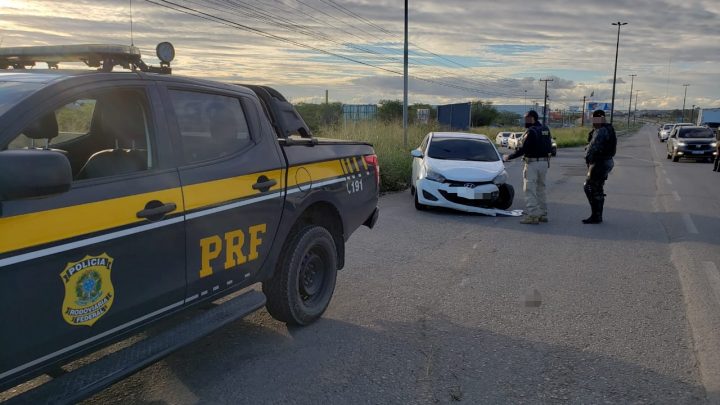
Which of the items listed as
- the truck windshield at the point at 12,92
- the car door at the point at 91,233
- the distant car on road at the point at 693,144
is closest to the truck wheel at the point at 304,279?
the car door at the point at 91,233

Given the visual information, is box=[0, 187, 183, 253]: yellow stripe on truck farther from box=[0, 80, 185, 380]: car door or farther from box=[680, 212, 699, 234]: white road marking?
box=[680, 212, 699, 234]: white road marking

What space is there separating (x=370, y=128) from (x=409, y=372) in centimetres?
1894

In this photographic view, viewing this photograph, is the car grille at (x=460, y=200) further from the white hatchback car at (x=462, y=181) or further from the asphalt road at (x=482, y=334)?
the asphalt road at (x=482, y=334)

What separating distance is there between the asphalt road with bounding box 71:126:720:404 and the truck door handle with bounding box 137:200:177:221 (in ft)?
3.73

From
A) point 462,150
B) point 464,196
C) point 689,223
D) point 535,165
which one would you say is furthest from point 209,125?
point 689,223

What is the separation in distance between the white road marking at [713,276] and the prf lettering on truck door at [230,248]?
14.3 ft

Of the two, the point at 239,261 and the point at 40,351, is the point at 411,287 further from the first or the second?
the point at 40,351

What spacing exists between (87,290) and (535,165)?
8.17m

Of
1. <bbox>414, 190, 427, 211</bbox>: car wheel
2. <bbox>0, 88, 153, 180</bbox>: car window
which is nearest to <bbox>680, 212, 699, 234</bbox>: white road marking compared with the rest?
<bbox>414, 190, 427, 211</bbox>: car wheel

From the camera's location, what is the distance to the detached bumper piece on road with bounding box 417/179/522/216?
32.8 feet

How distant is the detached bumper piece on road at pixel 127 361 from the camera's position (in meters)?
2.57

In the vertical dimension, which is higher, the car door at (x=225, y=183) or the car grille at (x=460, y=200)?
the car door at (x=225, y=183)

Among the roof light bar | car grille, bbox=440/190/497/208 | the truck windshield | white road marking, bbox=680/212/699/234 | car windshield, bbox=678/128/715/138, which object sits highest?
the roof light bar

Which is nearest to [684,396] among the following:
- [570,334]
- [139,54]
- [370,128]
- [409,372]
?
[570,334]
